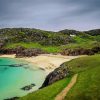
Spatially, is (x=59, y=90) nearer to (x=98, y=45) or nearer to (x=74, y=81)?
(x=74, y=81)

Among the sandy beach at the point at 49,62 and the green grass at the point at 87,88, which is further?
the sandy beach at the point at 49,62

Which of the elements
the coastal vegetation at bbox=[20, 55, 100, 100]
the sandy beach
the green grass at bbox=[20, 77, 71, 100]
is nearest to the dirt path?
the coastal vegetation at bbox=[20, 55, 100, 100]

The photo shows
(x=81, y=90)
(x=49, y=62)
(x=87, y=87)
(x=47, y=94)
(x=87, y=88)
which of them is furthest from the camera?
(x=49, y=62)

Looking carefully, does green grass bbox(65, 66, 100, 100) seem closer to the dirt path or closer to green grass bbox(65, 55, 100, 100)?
green grass bbox(65, 55, 100, 100)

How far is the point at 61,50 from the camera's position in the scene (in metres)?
188

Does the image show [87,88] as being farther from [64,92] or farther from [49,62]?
[49,62]

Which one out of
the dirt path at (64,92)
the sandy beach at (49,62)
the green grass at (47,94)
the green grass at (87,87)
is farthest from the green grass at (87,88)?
the sandy beach at (49,62)

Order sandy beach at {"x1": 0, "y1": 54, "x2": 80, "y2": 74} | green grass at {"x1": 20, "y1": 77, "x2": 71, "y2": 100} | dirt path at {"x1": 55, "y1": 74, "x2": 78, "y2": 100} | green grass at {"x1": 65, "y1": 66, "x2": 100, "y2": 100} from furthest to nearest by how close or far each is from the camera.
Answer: sandy beach at {"x1": 0, "y1": 54, "x2": 80, "y2": 74} → green grass at {"x1": 20, "y1": 77, "x2": 71, "y2": 100} → dirt path at {"x1": 55, "y1": 74, "x2": 78, "y2": 100} → green grass at {"x1": 65, "y1": 66, "x2": 100, "y2": 100}

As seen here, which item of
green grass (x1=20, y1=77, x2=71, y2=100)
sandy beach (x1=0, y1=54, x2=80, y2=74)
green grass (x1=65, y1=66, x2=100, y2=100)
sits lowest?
sandy beach (x1=0, y1=54, x2=80, y2=74)

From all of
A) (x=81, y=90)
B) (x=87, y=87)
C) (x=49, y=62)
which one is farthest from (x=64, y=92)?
(x=49, y=62)

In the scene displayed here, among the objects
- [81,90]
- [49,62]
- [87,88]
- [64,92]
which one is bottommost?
[49,62]

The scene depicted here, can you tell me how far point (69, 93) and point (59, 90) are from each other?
4075 mm

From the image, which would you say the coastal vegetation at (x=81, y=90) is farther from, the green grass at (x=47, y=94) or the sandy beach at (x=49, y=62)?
the sandy beach at (x=49, y=62)

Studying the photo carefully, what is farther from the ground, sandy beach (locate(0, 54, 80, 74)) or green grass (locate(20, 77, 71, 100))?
green grass (locate(20, 77, 71, 100))
